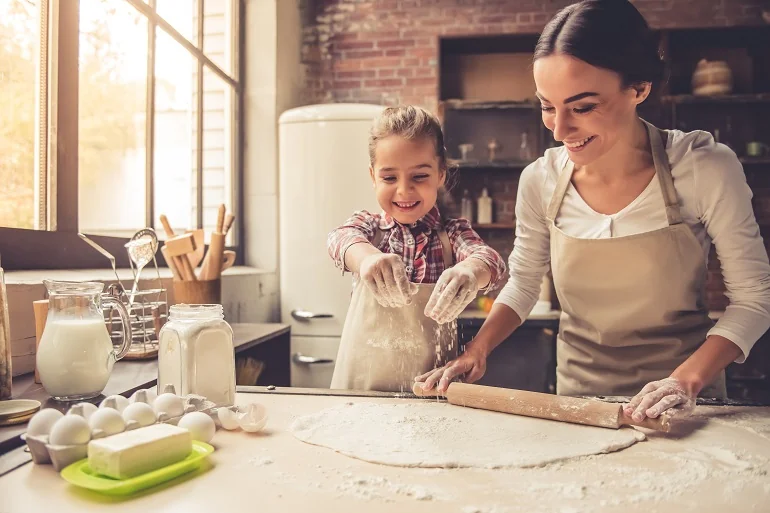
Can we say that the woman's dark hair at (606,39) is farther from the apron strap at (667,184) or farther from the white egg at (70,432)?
the white egg at (70,432)

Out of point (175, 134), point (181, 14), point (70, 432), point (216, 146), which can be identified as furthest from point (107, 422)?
point (216, 146)

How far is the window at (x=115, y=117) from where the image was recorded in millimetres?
1905

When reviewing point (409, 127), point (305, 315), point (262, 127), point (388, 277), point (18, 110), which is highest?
point (262, 127)

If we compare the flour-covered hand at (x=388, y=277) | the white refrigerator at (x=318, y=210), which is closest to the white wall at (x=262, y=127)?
the white refrigerator at (x=318, y=210)

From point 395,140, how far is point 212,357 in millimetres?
700

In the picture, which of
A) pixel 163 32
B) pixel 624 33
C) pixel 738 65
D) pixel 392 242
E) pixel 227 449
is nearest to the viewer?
pixel 227 449

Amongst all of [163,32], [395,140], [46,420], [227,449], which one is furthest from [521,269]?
[163,32]

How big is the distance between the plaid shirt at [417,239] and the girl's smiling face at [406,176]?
108mm

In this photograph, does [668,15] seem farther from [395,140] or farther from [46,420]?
[46,420]

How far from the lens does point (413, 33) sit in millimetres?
4078

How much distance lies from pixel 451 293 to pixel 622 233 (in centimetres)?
54

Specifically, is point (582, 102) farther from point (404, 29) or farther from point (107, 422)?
point (404, 29)

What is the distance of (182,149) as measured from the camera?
10.4 feet

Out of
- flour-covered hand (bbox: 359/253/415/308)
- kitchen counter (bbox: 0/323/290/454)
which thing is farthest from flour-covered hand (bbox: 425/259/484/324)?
kitchen counter (bbox: 0/323/290/454)
